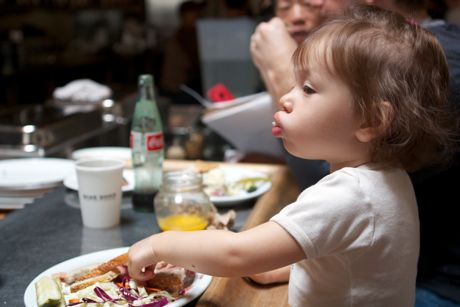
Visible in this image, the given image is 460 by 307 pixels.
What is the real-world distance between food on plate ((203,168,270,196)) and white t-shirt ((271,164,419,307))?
56 centimetres

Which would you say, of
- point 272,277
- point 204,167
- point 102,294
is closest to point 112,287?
point 102,294

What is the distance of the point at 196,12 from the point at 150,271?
4.43m

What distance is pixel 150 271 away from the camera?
920 mm

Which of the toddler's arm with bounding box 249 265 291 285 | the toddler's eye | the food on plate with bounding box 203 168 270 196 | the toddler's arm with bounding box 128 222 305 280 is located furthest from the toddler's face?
the food on plate with bounding box 203 168 270 196

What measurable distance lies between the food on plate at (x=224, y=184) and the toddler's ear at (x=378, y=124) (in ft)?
2.08

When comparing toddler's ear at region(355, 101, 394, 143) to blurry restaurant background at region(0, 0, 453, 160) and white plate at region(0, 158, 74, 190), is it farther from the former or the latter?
white plate at region(0, 158, 74, 190)

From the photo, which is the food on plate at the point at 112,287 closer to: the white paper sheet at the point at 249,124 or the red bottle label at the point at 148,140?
the red bottle label at the point at 148,140

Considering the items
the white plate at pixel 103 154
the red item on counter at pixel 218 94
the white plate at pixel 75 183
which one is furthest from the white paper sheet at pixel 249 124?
the white plate at pixel 75 183

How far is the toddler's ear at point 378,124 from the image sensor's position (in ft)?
2.68

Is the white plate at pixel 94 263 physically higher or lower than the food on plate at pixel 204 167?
higher

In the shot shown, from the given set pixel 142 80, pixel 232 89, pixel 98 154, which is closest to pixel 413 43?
pixel 142 80

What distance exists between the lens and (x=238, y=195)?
1.42 meters

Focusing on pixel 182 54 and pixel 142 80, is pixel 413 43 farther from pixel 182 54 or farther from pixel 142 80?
pixel 182 54

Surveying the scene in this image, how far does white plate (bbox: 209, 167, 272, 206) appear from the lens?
1383 mm
